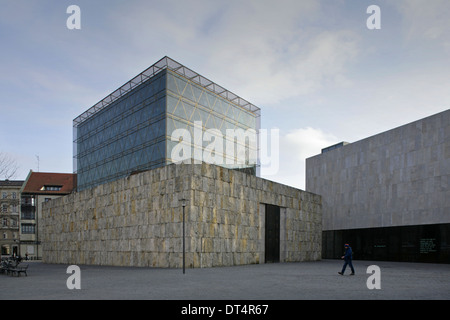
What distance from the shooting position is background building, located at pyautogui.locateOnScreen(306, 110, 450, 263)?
38.8 m

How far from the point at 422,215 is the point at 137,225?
93.6ft

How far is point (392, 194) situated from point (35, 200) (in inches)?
2747

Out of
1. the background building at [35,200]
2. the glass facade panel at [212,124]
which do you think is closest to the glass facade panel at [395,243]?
the glass facade panel at [212,124]

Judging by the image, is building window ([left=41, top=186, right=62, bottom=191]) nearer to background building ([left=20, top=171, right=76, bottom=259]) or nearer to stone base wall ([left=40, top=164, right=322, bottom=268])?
background building ([left=20, top=171, right=76, bottom=259])

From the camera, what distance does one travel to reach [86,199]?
3994 centimetres

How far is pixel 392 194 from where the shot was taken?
43.5 metres

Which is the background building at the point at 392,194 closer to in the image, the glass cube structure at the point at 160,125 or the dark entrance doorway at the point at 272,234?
the glass cube structure at the point at 160,125

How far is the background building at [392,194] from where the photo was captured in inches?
1528

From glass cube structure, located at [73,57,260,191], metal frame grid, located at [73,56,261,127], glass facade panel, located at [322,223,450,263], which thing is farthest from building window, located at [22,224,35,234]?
glass facade panel, located at [322,223,450,263]

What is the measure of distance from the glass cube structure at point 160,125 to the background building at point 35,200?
2744 cm

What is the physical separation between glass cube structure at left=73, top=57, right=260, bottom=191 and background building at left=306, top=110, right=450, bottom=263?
12.7 meters

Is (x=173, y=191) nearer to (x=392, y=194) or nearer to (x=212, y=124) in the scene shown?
(x=212, y=124)
